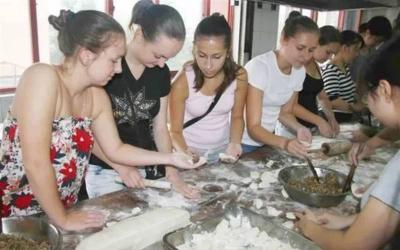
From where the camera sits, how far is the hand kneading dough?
1135 millimetres

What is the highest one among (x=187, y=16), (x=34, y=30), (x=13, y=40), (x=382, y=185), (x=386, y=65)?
(x=187, y=16)

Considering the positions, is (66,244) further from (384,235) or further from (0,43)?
(0,43)

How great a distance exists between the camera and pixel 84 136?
154 centimetres

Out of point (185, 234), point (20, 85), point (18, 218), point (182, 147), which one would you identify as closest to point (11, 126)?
point (20, 85)

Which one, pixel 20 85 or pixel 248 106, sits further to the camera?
pixel 248 106

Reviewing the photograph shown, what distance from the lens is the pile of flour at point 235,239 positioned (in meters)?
1.28

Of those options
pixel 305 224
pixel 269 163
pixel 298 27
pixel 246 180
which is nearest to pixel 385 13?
pixel 298 27

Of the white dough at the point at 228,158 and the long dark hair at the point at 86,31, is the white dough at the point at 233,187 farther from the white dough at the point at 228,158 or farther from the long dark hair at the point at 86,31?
the long dark hair at the point at 86,31

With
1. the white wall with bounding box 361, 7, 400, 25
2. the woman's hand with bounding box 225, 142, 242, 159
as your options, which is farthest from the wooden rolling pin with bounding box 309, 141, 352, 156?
the white wall with bounding box 361, 7, 400, 25

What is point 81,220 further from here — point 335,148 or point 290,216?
point 335,148

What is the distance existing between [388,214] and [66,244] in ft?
3.55

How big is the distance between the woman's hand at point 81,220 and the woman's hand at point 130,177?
32 cm

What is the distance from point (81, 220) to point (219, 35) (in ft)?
4.06

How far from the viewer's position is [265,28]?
559 cm
